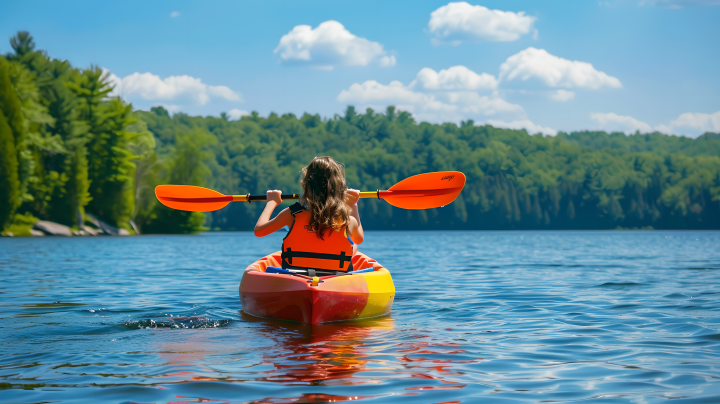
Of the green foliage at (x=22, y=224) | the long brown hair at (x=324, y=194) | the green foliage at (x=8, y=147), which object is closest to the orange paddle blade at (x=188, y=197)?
the long brown hair at (x=324, y=194)

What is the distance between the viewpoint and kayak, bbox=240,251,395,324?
5137 millimetres

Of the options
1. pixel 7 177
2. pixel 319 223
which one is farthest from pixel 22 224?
pixel 319 223

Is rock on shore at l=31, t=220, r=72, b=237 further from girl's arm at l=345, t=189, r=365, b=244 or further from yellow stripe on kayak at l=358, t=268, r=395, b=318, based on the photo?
girl's arm at l=345, t=189, r=365, b=244

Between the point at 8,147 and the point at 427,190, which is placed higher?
the point at 8,147

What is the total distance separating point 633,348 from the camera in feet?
14.8

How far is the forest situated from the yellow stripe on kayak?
3526 centimetres

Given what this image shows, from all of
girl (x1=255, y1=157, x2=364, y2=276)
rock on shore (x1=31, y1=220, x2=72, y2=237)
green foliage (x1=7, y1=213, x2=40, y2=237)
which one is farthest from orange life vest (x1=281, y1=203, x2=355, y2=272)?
rock on shore (x1=31, y1=220, x2=72, y2=237)

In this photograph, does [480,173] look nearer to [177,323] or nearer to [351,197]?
[351,197]

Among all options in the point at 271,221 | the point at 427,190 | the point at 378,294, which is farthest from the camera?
the point at 427,190

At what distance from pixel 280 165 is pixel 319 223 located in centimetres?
7962

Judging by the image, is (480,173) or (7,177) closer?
(7,177)

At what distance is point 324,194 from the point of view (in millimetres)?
5242

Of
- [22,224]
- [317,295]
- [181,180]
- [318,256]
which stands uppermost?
[181,180]

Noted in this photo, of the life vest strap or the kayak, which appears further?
the life vest strap
